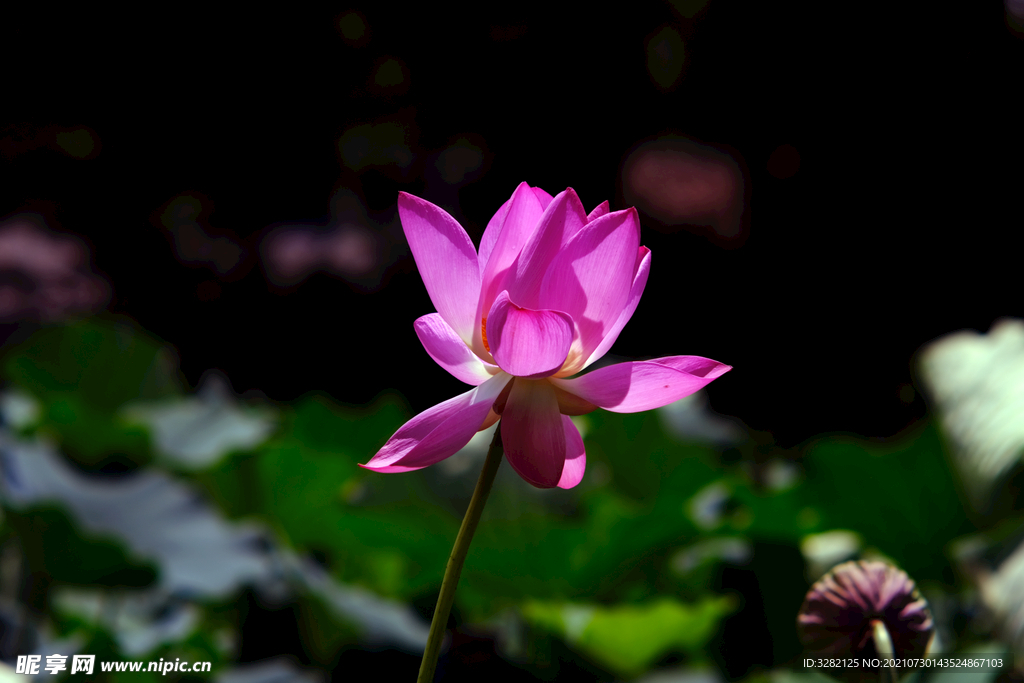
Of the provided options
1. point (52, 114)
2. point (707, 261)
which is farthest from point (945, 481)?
point (52, 114)

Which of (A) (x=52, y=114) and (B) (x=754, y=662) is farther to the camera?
(A) (x=52, y=114)

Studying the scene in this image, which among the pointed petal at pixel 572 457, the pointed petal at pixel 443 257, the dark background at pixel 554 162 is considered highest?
the dark background at pixel 554 162

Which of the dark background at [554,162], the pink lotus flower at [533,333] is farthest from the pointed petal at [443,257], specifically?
the dark background at [554,162]

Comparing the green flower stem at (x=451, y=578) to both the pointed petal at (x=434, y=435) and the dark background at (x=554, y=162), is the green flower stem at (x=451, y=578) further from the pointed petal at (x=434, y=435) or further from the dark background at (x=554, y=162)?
the dark background at (x=554, y=162)

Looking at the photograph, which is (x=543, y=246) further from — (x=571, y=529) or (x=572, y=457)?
(x=571, y=529)

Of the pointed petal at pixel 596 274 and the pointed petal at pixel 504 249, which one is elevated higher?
the pointed petal at pixel 504 249

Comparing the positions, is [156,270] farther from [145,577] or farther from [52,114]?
[145,577]
